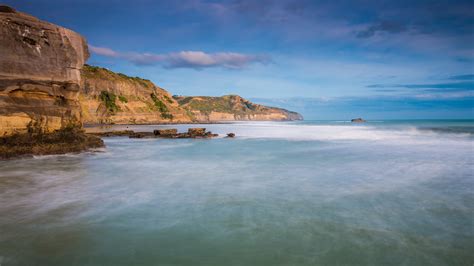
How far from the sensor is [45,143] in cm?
1374

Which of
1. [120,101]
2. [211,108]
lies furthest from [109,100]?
[211,108]

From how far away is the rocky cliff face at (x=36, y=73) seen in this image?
12422mm

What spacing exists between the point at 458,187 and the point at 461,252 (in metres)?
4.85

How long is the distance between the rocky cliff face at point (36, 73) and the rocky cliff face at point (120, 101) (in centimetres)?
5399

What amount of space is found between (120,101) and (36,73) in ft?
222

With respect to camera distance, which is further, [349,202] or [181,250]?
[349,202]

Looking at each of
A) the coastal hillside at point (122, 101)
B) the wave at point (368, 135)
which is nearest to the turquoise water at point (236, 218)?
the wave at point (368, 135)

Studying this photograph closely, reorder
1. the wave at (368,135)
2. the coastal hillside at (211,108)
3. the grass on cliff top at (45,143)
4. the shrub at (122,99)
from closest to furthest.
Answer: the grass on cliff top at (45,143)
the wave at (368,135)
the shrub at (122,99)
the coastal hillside at (211,108)

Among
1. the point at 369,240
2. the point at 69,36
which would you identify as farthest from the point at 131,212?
the point at 69,36

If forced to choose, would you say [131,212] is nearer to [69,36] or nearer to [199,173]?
[199,173]

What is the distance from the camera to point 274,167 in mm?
11492

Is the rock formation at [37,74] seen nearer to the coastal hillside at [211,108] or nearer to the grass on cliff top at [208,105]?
the coastal hillside at [211,108]

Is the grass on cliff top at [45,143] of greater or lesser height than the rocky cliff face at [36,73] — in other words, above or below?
below

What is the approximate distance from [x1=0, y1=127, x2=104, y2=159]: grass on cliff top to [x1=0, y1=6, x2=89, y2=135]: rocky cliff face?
15.7 inches
